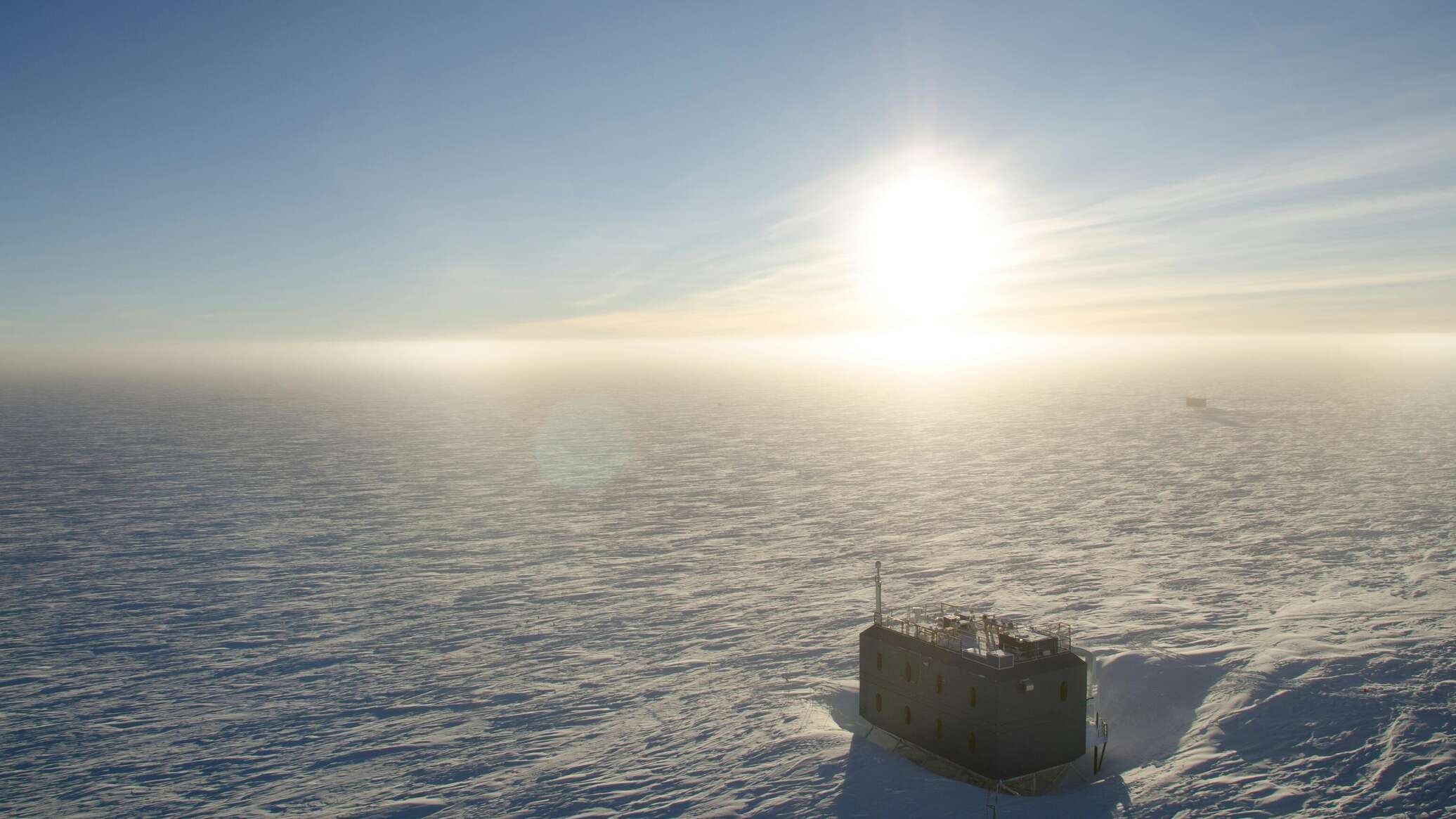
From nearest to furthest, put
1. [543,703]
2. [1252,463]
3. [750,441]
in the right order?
[543,703]
[1252,463]
[750,441]

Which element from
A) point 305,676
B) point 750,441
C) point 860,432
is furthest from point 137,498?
point 860,432

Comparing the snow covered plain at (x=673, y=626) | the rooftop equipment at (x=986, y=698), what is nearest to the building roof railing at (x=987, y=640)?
the rooftop equipment at (x=986, y=698)

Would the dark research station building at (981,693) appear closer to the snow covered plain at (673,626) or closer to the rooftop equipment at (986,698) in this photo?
the rooftop equipment at (986,698)

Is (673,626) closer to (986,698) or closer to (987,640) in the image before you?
(987,640)

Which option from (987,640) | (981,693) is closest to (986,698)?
(981,693)

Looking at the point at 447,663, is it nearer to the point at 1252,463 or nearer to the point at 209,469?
the point at 209,469

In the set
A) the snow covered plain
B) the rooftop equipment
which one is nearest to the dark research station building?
the rooftop equipment
